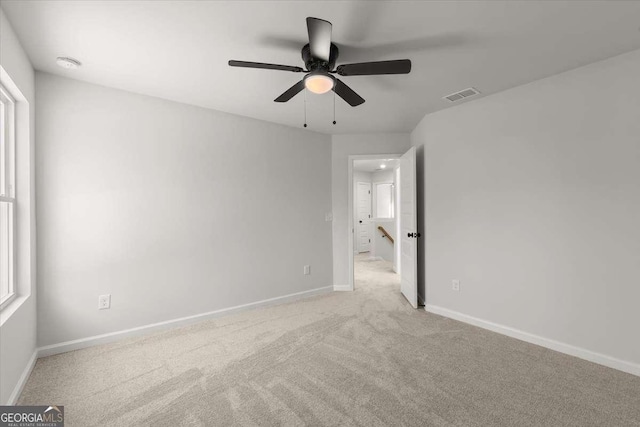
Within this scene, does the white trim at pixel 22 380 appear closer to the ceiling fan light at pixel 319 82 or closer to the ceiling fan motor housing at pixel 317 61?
the ceiling fan light at pixel 319 82

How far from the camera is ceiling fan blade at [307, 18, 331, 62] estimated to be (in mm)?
1508

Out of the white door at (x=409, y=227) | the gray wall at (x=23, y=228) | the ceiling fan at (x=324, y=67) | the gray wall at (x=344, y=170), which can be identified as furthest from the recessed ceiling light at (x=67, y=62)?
the white door at (x=409, y=227)

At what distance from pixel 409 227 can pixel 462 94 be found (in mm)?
1713

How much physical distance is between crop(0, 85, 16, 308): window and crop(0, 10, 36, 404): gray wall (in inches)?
2.1

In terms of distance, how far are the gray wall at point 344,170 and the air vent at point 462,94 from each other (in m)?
1.36

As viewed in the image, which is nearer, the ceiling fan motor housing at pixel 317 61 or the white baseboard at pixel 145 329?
the ceiling fan motor housing at pixel 317 61

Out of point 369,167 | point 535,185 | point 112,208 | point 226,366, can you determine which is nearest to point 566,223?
point 535,185

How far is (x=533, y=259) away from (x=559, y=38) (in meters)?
1.82

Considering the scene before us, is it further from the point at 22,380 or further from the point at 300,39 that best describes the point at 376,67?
the point at 22,380

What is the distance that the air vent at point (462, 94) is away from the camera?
113 inches

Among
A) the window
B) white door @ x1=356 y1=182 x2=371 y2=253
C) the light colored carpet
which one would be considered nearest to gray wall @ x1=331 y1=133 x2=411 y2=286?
the light colored carpet

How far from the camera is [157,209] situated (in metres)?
2.99

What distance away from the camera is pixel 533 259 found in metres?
2.70
